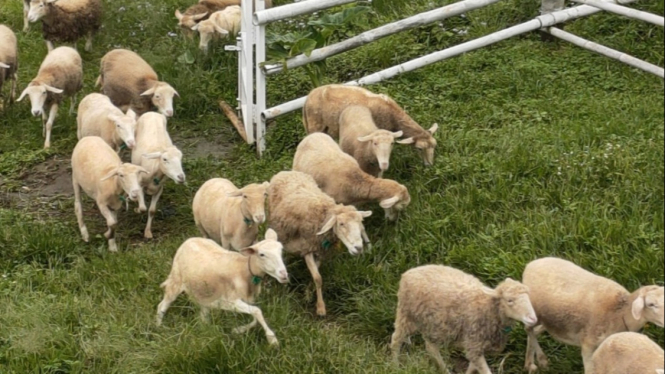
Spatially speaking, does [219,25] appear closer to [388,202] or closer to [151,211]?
[151,211]

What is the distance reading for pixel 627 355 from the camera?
5098 mm

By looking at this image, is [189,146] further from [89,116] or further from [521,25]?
[521,25]

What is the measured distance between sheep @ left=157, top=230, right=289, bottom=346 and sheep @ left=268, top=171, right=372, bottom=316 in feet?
1.68

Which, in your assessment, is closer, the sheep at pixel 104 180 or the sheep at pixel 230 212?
the sheep at pixel 230 212

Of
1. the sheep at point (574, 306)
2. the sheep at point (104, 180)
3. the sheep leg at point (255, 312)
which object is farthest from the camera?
the sheep at point (104, 180)

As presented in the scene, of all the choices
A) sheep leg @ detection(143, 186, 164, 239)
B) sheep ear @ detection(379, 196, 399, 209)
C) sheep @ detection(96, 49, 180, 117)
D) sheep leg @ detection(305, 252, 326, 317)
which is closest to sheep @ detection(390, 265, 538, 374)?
sheep leg @ detection(305, 252, 326, 317)

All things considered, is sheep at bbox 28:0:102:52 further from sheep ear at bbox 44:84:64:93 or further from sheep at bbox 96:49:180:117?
sheep ear at bbox 44:84:64:93

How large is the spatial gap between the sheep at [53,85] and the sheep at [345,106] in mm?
2637

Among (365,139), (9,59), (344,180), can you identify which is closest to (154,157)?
(344,180)

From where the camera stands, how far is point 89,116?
9023 mm

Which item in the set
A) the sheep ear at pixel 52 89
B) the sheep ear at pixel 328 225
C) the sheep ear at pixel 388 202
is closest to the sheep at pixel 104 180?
the sheep ear at pixel 52 89

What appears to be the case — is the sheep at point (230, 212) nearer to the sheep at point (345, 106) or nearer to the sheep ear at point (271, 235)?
the sheep ear at point (271, 235)

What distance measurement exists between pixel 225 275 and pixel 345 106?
103 inches

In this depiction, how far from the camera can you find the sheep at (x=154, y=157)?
791 centimetres
